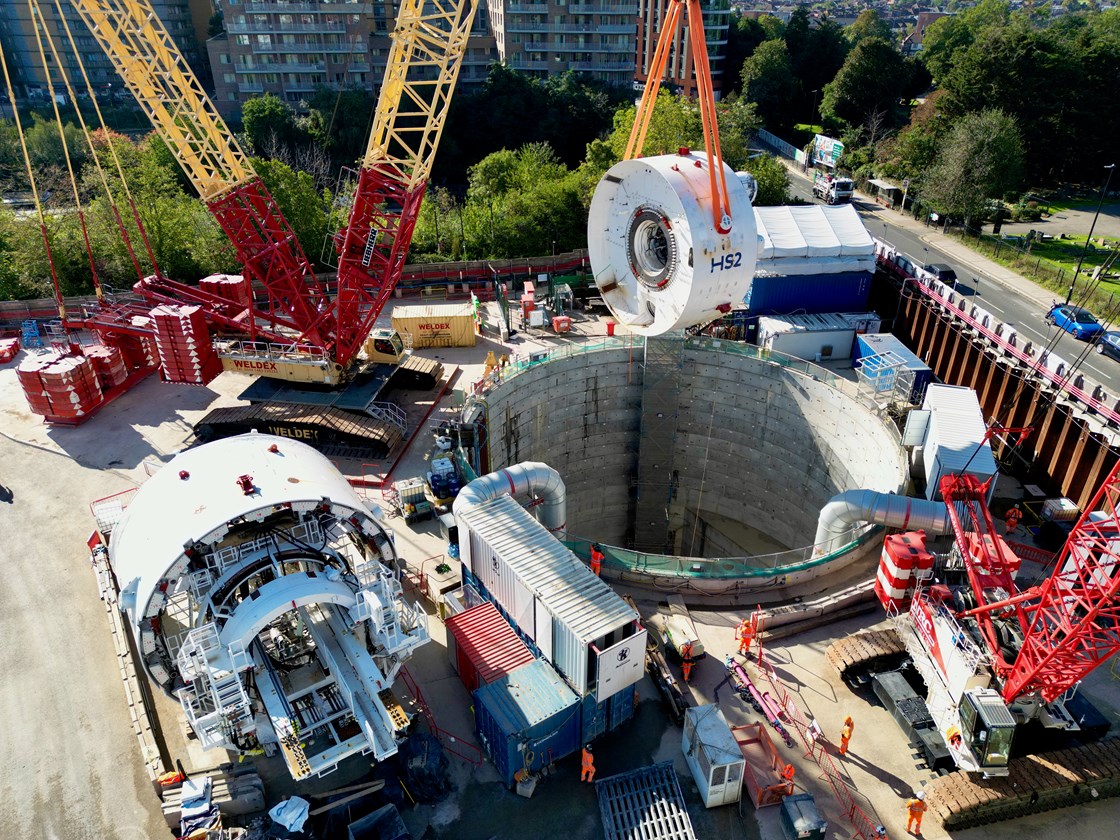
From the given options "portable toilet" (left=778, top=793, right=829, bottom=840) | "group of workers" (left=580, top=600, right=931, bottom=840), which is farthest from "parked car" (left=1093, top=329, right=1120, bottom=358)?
"portable toilet" (left=778, top=793, right=829, bottom=840)

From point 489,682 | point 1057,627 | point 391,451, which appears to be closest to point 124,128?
point 391,451

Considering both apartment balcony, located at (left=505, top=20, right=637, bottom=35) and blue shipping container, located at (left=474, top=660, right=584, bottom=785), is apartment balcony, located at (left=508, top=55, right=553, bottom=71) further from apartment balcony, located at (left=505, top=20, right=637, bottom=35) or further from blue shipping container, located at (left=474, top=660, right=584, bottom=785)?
blue shipping container, located at (left=474, top=660, right=584, bottom=785)

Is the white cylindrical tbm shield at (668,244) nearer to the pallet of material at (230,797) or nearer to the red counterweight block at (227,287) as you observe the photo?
the pallet of material at (230,797)

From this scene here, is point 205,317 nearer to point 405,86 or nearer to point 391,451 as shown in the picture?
point 391,451

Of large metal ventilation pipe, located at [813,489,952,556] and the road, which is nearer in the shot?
large metal ventilation pipe, located at [813,489,952,556]

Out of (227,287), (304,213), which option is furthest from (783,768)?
(304,213)

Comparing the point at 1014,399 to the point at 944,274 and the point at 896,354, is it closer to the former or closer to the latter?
the point at 896,354

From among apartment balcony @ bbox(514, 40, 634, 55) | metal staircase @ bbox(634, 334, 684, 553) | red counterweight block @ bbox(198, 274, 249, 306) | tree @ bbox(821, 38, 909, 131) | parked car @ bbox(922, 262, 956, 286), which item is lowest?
metal staircase @ bbox(634, 334, 684, 553)

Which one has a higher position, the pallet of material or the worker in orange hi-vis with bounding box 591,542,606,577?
the worker in orange hi-vis with bounding box 591,542,606,577
